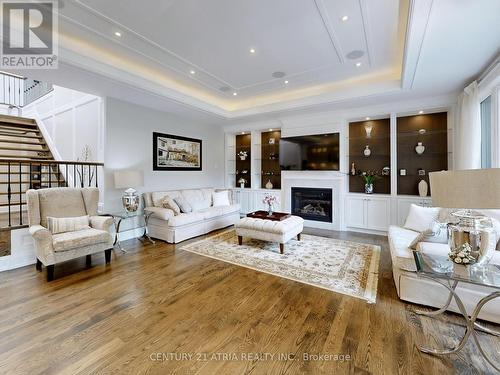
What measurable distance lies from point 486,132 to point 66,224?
665cm

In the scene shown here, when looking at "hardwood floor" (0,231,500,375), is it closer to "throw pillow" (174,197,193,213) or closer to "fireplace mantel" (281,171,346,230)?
"throw pillow" (174,197,193,213)

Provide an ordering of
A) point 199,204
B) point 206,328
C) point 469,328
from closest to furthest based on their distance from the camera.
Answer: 1. point 469,328
2. point 206,328
3. point 199,204

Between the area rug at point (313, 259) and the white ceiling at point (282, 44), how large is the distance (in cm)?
291

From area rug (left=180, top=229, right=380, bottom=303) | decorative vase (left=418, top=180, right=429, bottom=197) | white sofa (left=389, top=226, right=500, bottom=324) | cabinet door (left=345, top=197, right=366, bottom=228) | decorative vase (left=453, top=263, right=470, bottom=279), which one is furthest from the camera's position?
cabinet door (left=345, top=197, right=366, bottom=228)

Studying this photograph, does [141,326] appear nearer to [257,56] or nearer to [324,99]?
[257,56]

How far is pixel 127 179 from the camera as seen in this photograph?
4414mm

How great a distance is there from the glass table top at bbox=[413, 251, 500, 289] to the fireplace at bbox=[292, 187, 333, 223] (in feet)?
12.3

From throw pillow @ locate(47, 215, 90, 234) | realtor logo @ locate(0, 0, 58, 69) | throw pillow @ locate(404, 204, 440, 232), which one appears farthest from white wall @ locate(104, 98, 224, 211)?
throw pillow @ locate(404, 204, 440, 232)

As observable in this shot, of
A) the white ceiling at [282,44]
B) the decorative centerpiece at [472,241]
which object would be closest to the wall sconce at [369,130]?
the white ceiling at [282,44]

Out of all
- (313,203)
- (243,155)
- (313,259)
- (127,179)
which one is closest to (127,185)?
(127,179)

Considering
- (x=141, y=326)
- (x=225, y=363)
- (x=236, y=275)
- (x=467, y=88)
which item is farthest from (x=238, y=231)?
(x=467, y=88)

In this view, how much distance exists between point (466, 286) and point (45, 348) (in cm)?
373

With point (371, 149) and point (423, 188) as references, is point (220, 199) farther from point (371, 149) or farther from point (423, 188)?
point (423, 188)

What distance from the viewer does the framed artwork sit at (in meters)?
5.48
